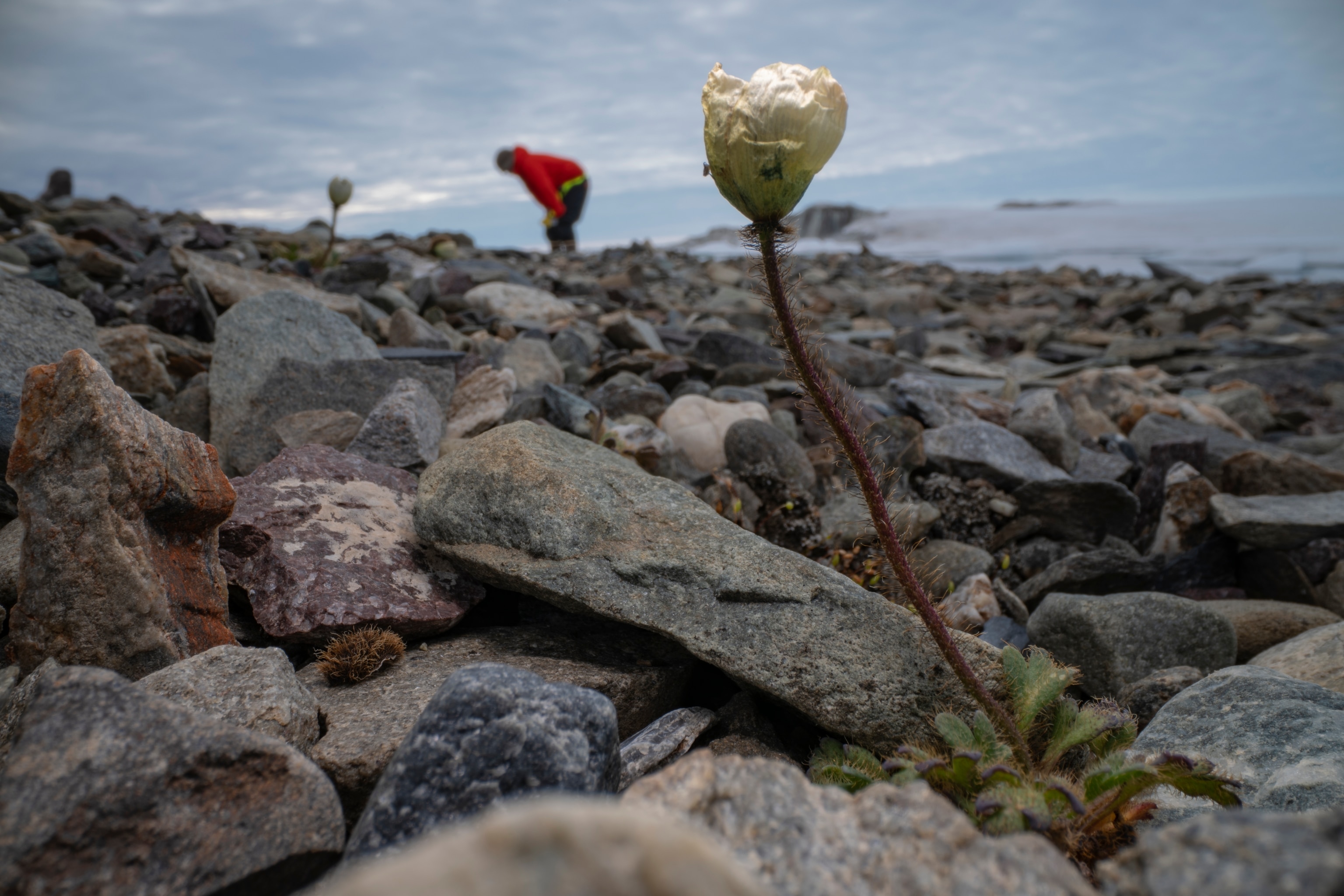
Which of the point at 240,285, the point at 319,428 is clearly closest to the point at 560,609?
the point at 319,428

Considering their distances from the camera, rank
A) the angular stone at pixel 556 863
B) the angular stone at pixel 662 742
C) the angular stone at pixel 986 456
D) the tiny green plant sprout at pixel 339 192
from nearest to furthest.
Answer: the angular stone at pixel 556 863, the angular stone at pixel 662 742, the angular stone at pixel 986 456, the tiny green plant sprout at pixel 339 192

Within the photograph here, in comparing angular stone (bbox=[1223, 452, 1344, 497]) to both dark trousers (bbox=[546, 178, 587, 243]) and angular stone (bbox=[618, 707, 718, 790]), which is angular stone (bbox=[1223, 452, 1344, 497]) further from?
dark trousers (bbox=[546, 178, 587, 243])

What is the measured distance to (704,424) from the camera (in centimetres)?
568

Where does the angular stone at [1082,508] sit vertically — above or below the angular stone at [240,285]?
below

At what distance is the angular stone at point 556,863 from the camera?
872 millimetres

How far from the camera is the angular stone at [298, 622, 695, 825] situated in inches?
89.5

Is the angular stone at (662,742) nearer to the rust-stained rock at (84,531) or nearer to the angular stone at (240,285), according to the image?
the rust-stained rock at (84,531)

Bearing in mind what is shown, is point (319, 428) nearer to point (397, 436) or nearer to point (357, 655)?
point (397, 436)

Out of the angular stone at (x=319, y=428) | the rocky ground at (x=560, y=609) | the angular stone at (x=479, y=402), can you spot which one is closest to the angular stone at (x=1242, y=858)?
the rocky ground at (x=560, y=609)

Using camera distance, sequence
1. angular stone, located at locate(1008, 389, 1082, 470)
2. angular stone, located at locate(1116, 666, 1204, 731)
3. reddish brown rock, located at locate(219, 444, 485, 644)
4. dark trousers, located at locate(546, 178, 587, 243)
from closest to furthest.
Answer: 1. reddish brown rock, located at locate(219, 444, 485, 644)
2. angular stone, located at locate(1116, 666, 1204, 731)
3. angular stone, located at locate(1008, 389, 1082, 470)
4. dark trousers, located at locate(546, 178, 587, 243)

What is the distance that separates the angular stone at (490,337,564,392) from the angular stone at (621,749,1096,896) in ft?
16.3

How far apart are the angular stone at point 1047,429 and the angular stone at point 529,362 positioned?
376cm

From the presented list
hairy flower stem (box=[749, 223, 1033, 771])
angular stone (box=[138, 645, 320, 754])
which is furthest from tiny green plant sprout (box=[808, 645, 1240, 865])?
angular stone (box=[138, 645, 320, 754])

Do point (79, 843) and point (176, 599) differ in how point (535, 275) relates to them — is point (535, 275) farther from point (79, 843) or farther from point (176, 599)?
point (79, 843)
